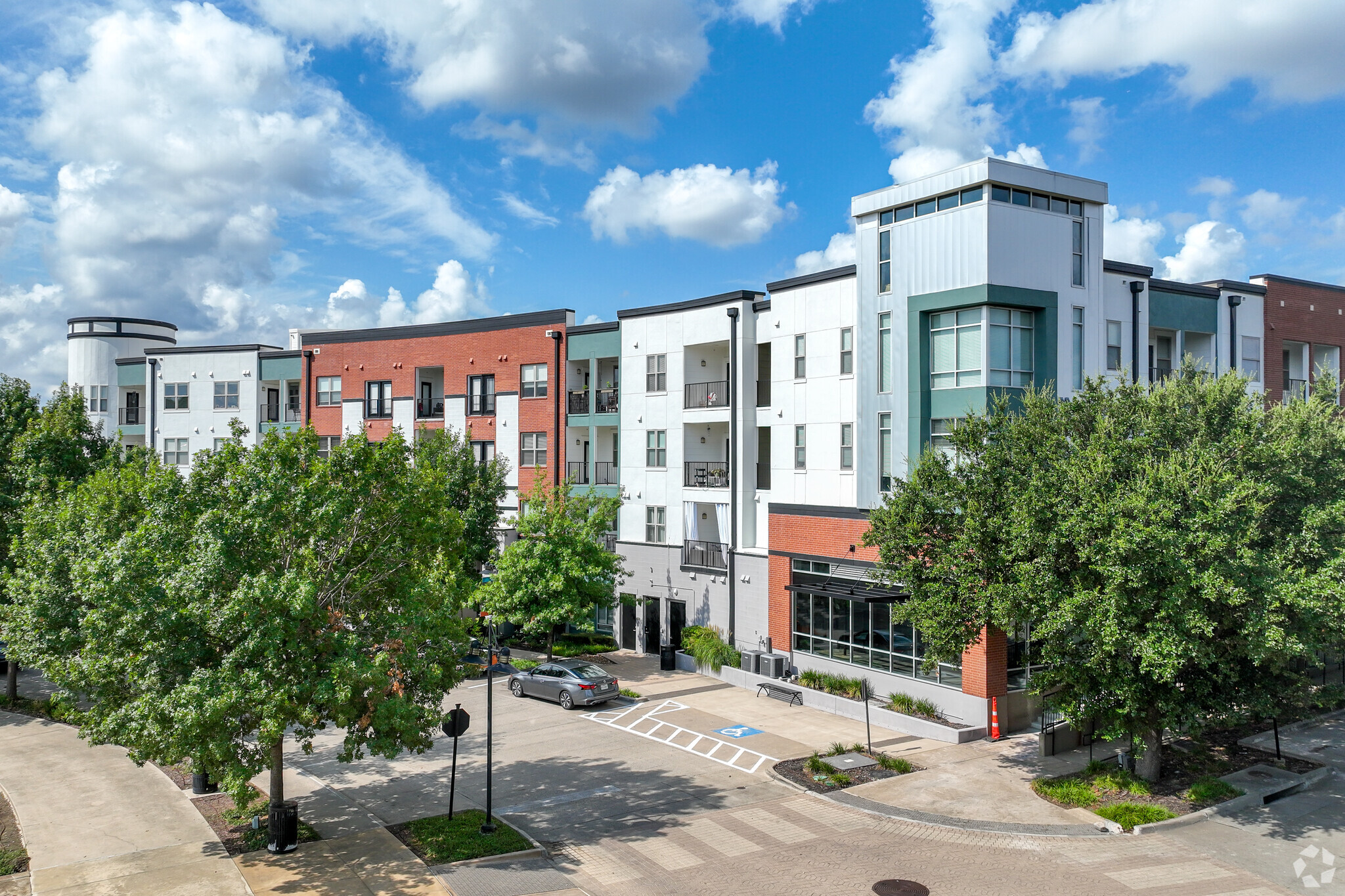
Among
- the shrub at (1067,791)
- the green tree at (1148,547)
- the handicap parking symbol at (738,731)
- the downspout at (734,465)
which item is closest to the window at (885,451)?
the green tree at (1148,547)

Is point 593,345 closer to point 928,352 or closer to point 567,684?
point 567,684

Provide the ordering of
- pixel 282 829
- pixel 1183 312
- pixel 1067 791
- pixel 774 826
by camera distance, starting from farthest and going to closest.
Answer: pixel 1183 312, pixel 1067 791, pixel 774 826, pixel 282 829

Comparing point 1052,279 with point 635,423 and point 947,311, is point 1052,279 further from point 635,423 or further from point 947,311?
point 635,423

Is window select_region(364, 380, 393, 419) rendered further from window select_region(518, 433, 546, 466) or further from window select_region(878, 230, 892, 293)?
window select_region(878, 230, 892, 293)

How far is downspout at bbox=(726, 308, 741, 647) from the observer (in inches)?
1357

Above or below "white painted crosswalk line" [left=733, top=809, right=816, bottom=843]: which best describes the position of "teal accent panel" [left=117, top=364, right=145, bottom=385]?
above

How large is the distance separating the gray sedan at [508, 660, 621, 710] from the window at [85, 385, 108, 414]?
1451 inches

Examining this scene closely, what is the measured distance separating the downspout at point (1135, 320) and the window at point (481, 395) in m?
27.2

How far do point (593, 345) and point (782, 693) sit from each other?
18.3 metres

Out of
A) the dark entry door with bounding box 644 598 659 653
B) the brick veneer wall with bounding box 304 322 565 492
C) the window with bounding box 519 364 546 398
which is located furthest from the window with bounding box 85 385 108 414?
the dark entry door with bounding box 644 598 659 653

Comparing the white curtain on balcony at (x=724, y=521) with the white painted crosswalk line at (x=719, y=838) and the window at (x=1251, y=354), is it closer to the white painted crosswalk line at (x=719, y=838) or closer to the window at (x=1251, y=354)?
the white painted crosswalk line at (x=719, y=838)

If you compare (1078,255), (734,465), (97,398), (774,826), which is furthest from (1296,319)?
(97,398)

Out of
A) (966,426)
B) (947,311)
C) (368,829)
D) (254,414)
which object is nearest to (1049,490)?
(966,426)

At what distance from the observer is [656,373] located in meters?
38.1
